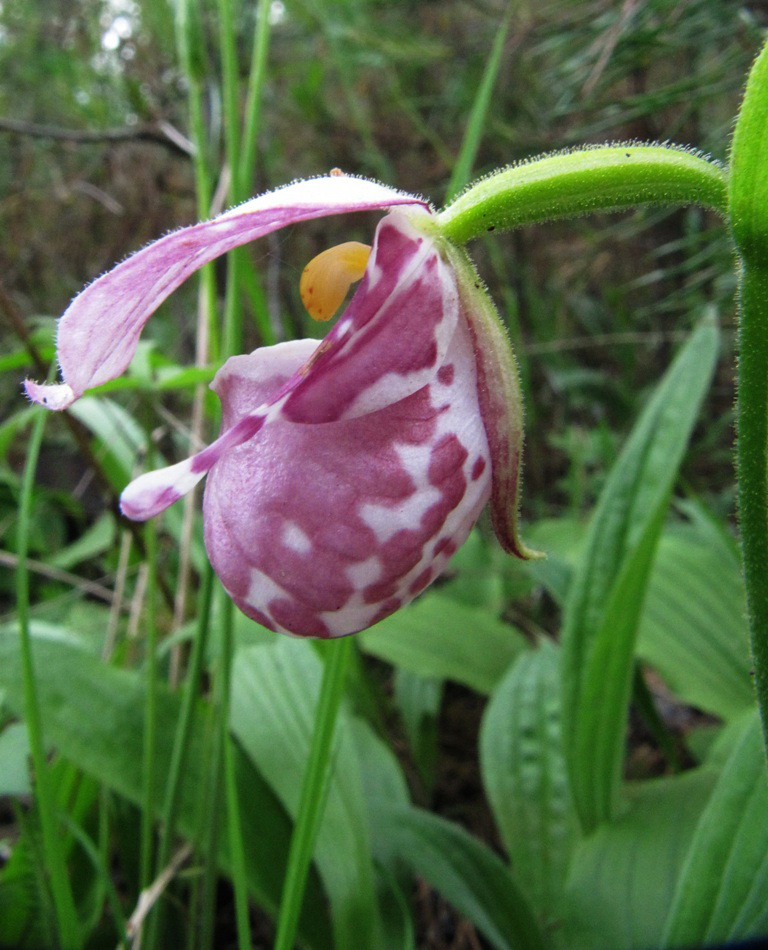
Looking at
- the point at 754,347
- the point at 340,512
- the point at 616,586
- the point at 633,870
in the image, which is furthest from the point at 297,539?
the point at 633,870

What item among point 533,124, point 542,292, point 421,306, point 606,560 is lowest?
point 606,560

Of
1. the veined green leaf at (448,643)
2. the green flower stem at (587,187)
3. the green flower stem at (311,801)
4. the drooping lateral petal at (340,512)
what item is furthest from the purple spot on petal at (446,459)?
the veined green leaf at (448,643)

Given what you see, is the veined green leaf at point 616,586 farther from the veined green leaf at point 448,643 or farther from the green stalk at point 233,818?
the green stalk at point 233,818

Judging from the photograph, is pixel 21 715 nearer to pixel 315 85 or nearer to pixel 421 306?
pixel 421 306

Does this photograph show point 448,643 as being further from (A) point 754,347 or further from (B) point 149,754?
(A) point 754,347

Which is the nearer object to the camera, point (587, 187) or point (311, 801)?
point (587, 187)

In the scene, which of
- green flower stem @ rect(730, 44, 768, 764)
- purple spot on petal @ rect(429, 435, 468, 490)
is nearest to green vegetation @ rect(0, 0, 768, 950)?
green flower stem @ rect(730, 44, 768, 764)

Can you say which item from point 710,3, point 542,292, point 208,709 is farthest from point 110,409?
point 542,292
